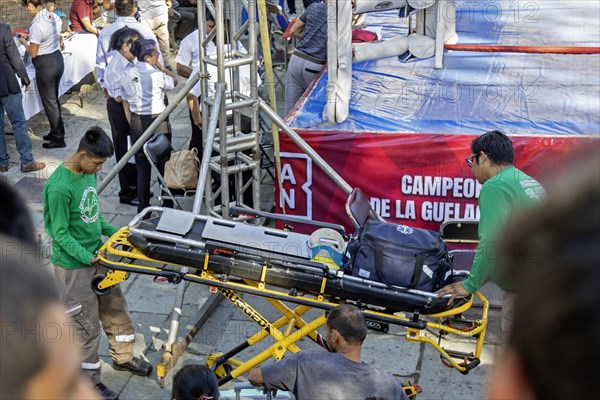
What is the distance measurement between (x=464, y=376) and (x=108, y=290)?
95.9 inches

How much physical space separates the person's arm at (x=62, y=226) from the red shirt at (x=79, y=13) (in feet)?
20.6

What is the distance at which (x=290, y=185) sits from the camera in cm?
722

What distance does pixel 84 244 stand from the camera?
17.9 ft

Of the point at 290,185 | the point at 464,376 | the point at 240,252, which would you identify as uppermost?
the point at 240,252

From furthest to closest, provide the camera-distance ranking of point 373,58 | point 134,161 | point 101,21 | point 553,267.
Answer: point 101,21
point 373,58
point 134,161
point 553,267

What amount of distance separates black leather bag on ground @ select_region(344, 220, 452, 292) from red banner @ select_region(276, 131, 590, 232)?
1.69m

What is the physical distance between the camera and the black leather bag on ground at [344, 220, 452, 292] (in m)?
4.98

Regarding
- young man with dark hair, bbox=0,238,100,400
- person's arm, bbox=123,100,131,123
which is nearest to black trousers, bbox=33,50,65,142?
person's arm, bbox=123,100,131,123

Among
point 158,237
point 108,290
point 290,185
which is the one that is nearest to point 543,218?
point 158,237

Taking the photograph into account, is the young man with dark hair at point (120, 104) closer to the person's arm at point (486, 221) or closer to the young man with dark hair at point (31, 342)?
the person's arm at point (486, 221)

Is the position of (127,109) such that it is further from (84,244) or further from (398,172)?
(84,244)

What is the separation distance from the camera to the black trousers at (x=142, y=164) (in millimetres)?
7805

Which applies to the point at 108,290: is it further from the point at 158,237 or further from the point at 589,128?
the point at 589,128

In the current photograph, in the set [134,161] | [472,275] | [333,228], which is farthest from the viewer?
[134,161]
